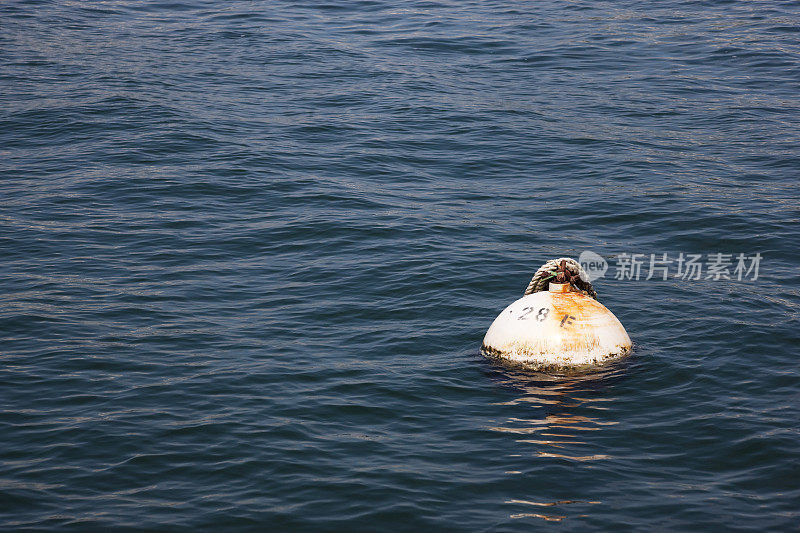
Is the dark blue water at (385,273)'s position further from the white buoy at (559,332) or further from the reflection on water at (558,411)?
the white buoy at (559,332)

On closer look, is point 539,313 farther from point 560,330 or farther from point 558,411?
point 558,411

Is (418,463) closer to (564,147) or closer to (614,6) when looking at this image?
(564,147)

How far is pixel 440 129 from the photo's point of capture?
57.0ft

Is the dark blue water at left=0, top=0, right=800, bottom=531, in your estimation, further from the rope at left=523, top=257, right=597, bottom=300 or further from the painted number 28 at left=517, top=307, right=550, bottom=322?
the rope at left=523, top=257, right=597, bottom=300

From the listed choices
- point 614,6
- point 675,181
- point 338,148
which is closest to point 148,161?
point 338,148

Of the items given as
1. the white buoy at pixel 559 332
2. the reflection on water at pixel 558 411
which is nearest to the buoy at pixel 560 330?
the white buoy at pixel 559 332

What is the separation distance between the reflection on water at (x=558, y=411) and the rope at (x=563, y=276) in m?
0.81

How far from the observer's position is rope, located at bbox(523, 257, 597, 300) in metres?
8.71

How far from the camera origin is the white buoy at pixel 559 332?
827 centimetres

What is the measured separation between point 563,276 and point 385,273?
134 inches

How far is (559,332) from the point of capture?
827cm

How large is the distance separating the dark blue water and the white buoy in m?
0.24

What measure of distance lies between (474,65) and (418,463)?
15.1 m

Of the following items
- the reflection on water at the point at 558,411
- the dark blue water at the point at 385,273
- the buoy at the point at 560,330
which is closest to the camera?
the dark blue water at the point at 385,273
